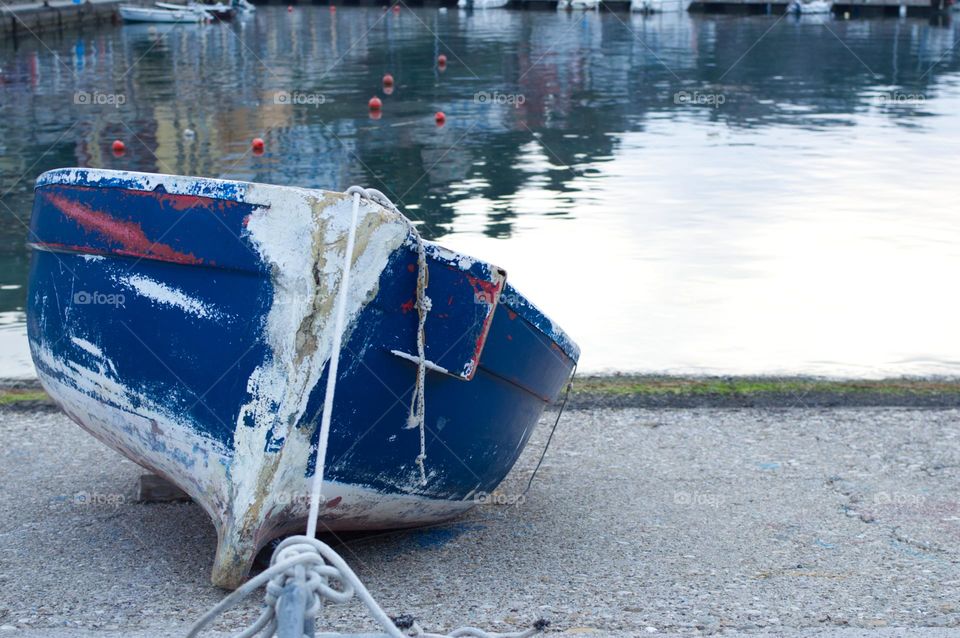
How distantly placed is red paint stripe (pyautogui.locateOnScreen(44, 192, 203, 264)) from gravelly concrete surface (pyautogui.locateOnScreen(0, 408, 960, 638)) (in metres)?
1.26

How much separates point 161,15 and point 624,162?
4006 centimetres

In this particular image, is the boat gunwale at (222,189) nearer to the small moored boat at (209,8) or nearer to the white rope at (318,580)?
the white rope at (318,580)

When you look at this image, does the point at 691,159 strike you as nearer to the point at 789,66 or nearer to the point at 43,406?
the point at 43,406

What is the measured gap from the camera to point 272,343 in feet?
15.2

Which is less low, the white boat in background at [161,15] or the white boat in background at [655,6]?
the white boat in background at [655,6]

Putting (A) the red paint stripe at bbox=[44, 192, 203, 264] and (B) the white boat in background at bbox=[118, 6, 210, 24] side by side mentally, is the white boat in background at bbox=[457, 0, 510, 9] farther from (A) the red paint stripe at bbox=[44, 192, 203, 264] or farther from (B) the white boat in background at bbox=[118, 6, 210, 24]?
(A) the red paint stripe at bbox=[44, 192, 203, 264]

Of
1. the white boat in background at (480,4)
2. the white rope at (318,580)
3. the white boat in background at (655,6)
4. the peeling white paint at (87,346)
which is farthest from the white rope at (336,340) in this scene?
the white boat in background at (480,4)

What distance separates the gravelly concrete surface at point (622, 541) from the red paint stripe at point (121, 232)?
1.26 meters

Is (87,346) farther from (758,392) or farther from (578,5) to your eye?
(578,5)

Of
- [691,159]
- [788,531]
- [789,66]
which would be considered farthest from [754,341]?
[789,66]

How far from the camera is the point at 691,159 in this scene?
1966 centimetres

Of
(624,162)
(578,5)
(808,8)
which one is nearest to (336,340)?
(624,162)

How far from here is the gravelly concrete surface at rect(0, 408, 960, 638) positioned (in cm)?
458

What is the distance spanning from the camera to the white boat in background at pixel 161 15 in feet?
176
